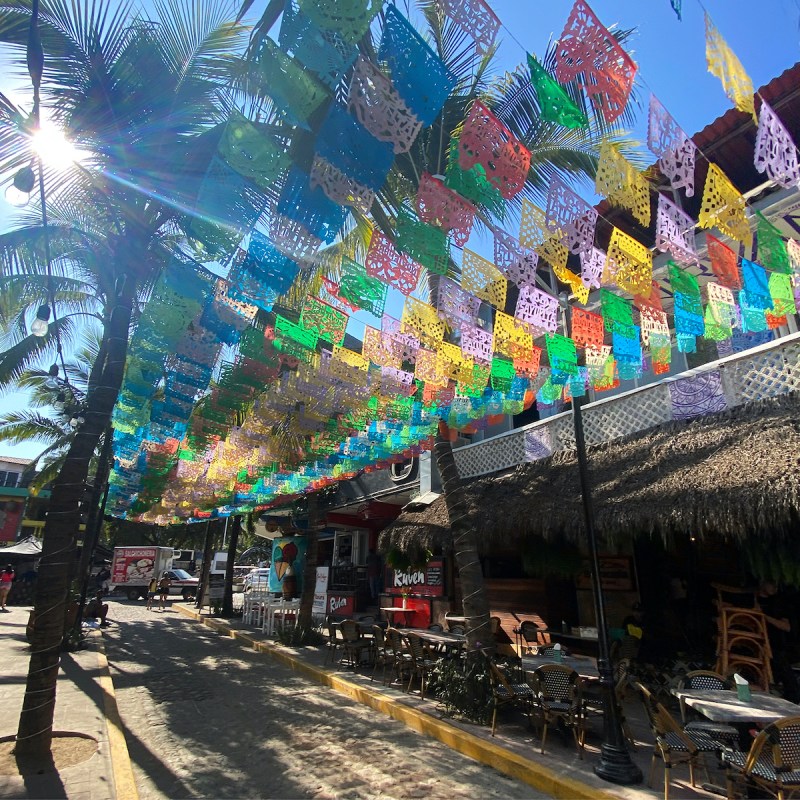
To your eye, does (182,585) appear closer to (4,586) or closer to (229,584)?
(4,586)

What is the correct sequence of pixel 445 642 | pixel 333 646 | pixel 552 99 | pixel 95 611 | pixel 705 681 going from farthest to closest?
pixel 95 611
pixel 333 646
pixel 445 642
pixel 705 681
pixel 552 99

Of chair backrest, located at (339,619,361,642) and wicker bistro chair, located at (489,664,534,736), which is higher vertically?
chair backrest, located at (339,619,361,642)

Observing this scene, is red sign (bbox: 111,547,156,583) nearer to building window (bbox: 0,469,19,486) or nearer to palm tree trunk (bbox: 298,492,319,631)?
building window (bbox: 0,469,19,486)

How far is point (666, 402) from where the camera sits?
8.92 metres

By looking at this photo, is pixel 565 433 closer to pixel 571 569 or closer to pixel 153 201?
pixel 571 569

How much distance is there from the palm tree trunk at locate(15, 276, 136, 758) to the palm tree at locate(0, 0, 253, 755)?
1 cm

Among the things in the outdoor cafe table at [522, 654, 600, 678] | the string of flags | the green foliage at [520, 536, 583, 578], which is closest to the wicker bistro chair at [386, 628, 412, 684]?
the outdoor cafe table at [522, 654, 600, 678]

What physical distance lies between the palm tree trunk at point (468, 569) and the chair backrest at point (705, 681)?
241 centimetres

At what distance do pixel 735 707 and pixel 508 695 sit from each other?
243 centimetres

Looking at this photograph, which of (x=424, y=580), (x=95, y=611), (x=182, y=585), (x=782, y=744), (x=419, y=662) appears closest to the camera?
(x=782, y=744)

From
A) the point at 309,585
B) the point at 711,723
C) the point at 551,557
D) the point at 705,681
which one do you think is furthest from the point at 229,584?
the point at 711,723

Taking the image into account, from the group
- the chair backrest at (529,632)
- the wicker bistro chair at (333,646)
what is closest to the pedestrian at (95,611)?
the wicker bistro chair at (333,646)

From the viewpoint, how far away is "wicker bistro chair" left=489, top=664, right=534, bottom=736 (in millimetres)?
5977

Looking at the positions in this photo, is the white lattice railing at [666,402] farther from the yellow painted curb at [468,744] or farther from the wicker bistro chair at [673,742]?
the yellow painted curb at [468,744]
